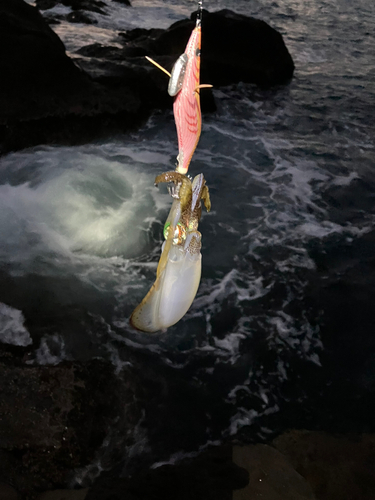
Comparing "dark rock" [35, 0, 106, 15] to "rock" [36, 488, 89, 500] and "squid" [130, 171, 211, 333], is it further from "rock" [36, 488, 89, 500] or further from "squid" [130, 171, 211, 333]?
"rock" [36, 488, 89, 500]

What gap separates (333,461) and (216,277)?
10.4 ft

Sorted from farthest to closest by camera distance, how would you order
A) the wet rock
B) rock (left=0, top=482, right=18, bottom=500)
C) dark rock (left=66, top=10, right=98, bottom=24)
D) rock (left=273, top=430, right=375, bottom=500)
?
dark rock (left=66, top=10, right=98, bottom=24), the wet rock, rock (left=273, top=430, right=375, bottom=500), rock (left=0, top=482, right=18, bottom=500)

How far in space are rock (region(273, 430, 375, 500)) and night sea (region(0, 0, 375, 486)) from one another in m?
0.15

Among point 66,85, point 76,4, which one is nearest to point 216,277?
point 66,85

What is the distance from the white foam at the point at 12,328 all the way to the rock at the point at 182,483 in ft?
6.70

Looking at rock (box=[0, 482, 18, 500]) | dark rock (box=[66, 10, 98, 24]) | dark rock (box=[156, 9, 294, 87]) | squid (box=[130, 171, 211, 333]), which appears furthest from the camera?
dark rock (box=[66, 10, 98, 24])

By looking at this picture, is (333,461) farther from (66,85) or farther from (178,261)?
(66,85)

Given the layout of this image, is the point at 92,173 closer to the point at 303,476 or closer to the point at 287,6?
the point at 303,476

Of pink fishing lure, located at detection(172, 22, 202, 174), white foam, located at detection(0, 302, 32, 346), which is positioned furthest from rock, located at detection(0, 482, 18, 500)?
pink fishing lure, located at detection(172, 22, 202, 174)

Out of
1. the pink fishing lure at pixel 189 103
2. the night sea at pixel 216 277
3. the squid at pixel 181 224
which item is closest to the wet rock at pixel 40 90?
the night sea at pixel 216 277

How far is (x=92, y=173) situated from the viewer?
26.6ft

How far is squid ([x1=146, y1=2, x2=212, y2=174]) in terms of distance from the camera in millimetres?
3205

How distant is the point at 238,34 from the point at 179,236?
11946 mm

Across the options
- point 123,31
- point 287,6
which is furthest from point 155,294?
point 287,6
